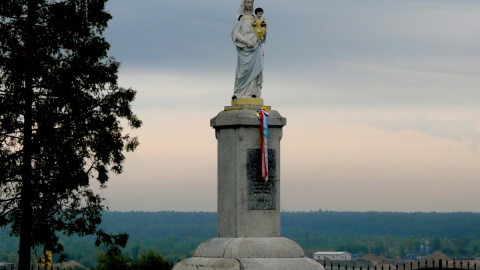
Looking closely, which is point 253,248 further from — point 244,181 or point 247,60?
point 247,60

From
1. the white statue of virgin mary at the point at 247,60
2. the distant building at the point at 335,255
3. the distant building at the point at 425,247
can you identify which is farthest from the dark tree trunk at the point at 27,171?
the distant building at the point at 425,247

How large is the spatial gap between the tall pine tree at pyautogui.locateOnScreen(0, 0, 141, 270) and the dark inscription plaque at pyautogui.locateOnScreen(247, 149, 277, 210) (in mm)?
6637

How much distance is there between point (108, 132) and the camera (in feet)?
90.4

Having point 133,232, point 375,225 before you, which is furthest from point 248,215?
point 133,232

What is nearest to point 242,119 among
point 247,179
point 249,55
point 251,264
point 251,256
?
point 247,179

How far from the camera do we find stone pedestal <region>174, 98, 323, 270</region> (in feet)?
70.1

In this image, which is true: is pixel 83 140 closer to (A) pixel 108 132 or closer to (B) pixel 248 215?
(A) pixel 108 132

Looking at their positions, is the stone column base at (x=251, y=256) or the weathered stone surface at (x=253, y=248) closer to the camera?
the stone column base at (x=251, y=256)

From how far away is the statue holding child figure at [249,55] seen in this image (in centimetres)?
2239

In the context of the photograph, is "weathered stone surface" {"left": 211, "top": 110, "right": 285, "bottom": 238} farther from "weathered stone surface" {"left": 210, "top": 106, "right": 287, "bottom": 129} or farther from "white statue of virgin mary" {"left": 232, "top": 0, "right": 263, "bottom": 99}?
"white statue of virgin mary" {"left": 232, "top": 0, "right": 263, "bottom": 99}

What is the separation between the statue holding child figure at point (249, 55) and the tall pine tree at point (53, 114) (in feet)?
19.5

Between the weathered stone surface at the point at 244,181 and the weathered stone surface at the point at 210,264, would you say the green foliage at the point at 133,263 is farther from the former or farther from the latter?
the weathered stone surface at the point at 244,181

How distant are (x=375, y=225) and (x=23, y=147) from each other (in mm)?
104330

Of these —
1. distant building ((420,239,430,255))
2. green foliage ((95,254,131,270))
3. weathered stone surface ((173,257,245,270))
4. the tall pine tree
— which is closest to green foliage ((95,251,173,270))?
green foliage ((95,254,131,270))
